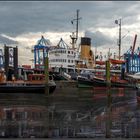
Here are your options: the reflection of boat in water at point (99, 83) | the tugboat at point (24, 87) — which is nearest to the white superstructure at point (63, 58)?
the reflection of boat in water at point (99, 83)

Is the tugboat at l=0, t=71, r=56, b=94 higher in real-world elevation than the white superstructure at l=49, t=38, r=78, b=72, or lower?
lower

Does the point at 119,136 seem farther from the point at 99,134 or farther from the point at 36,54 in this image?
the point at 36,54

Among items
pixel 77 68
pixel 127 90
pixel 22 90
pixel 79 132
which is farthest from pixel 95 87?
pixel 79 132

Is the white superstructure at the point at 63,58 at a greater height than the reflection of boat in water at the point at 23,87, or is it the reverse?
the white superstructure at the point at 63,58

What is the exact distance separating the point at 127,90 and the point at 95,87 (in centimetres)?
510

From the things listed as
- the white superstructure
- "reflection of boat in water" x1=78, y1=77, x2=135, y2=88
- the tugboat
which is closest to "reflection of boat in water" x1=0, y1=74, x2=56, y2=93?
the tugboat

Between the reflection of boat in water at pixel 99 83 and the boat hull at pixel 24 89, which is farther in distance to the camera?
the reflection of boat in water at pixel 99 83

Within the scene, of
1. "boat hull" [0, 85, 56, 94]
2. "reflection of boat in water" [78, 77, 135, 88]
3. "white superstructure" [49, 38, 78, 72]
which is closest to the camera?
"boat hull" [0, 85, 56, 94]

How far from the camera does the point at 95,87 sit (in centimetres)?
5481

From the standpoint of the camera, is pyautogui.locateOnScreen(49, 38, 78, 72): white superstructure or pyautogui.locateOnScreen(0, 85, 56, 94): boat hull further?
pyautogui.locateOnScreen(49, 38, 78, 72): white superstructure

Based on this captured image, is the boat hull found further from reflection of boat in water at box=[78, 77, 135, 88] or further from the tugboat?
reflection of boat in water at box=[78, 77, 135, 88]

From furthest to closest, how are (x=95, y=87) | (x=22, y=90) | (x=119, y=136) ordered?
(x=95, y=87), (x=22, y=90), (x=119, y=136)

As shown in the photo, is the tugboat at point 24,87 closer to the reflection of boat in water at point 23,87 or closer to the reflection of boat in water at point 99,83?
the reflection of boat in water at point 23,87

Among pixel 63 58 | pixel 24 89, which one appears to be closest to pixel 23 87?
pixel 24 89
